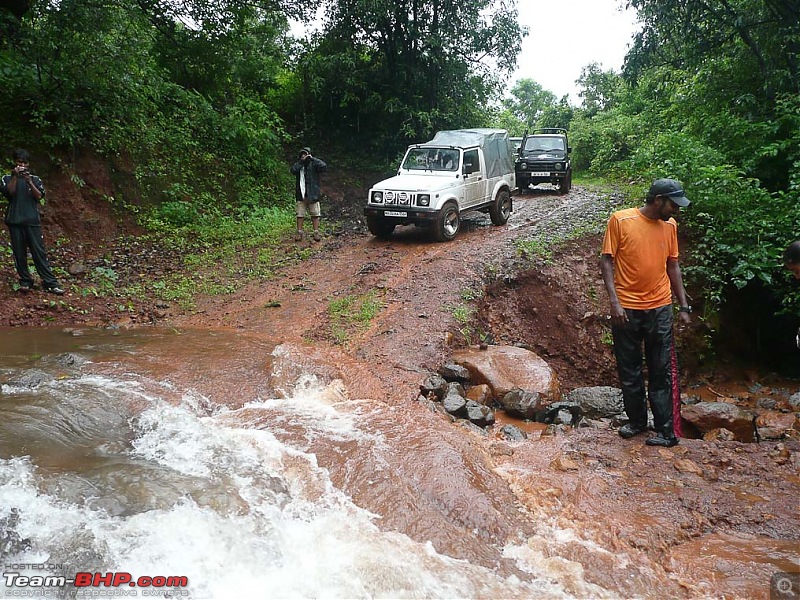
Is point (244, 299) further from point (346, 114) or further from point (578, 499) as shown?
point (346, 114)

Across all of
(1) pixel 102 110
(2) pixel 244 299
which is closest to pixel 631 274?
(2) pixel 244 299

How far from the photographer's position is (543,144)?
61.6 feet

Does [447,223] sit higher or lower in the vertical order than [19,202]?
lower

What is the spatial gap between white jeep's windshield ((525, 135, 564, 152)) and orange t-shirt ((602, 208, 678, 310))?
14.2 metres

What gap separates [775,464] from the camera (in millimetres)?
4742

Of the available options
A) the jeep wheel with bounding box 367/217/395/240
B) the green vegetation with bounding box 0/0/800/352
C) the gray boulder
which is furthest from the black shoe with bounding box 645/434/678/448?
the jeep wheel with bounding box 367/217/395/240

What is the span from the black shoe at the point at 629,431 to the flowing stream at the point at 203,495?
2.05m

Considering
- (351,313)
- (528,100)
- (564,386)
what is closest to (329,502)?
(351,313)

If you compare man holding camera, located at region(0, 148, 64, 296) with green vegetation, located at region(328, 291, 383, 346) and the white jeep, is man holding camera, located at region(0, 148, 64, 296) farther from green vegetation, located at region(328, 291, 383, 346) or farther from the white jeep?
the white jeep

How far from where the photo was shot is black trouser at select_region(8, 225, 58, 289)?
25.7ft

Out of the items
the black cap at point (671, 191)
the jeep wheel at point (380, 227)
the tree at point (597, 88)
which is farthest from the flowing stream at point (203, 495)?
the tree at point (597, 88)

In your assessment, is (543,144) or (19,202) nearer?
(19,202)

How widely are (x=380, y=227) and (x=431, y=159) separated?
1804 millimetres

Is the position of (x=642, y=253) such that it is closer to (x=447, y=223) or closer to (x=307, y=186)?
(x=447, y=223)
